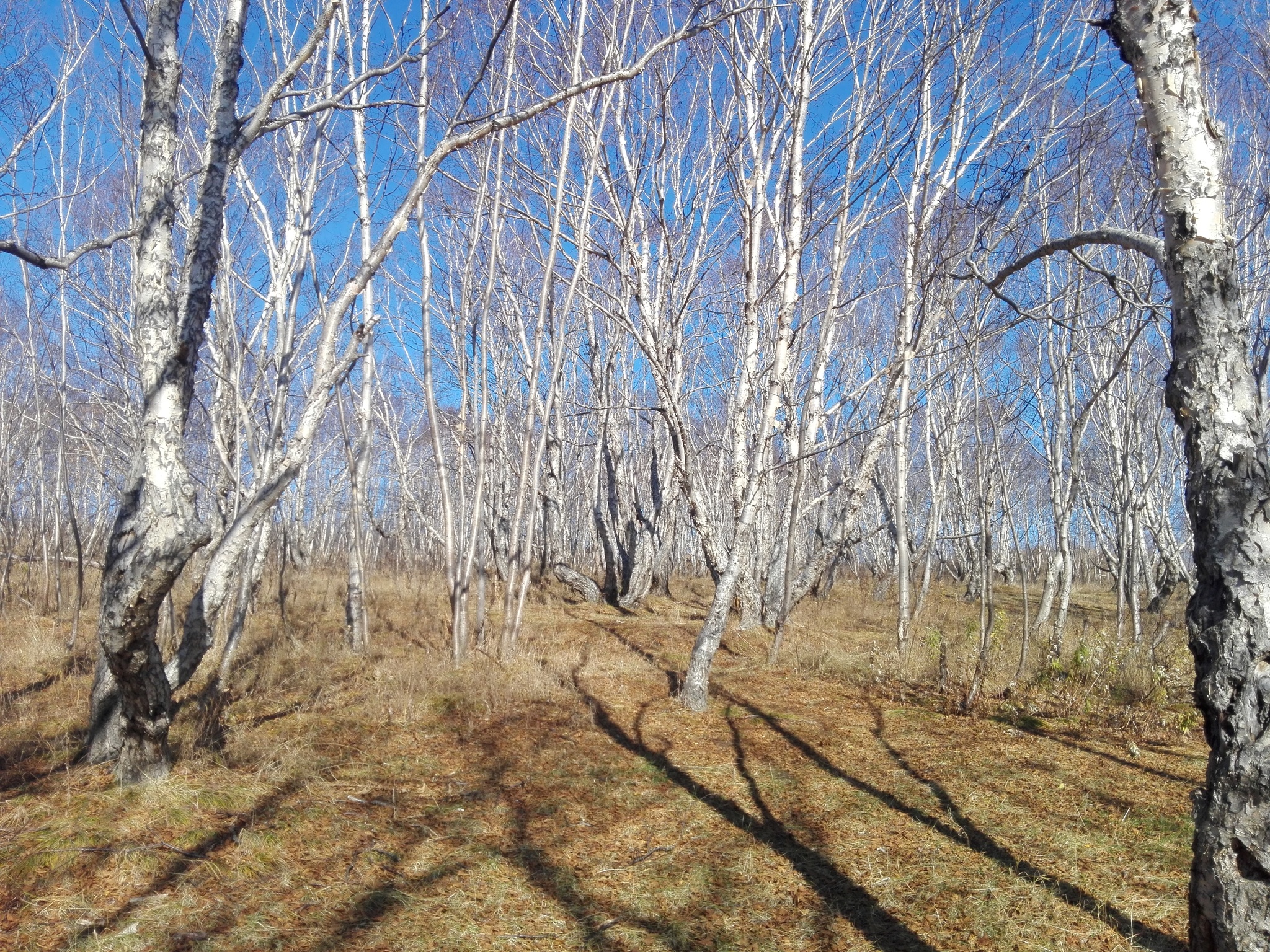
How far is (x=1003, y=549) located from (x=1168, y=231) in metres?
25.5

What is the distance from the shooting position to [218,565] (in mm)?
4434

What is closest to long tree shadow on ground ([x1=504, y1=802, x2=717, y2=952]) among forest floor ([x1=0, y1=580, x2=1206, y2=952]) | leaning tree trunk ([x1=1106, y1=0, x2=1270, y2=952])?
forest floor ([x1=0, y1=580, x2=1206, y2=952])

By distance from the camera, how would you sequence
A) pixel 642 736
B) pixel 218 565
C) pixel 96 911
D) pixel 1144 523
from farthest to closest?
pixel 1144 523, pixel 642 736, pixel 218 565, pixel 96 911

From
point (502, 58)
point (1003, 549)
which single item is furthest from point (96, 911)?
point (1003, 549)

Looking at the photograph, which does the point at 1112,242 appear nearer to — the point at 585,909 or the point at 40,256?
the point at 585,909

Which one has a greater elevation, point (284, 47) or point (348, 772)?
point (284, 47)

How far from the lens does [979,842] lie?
3758mm

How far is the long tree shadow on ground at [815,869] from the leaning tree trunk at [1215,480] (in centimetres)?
127

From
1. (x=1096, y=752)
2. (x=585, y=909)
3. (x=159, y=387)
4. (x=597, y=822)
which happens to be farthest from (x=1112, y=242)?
(x=1096, y=752)

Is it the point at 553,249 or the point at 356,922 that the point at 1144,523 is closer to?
the point at 553,249

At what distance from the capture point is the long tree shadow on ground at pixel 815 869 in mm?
2957

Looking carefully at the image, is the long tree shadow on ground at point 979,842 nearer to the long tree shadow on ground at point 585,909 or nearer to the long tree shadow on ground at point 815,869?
the long tree shadow on ground at point 815,869

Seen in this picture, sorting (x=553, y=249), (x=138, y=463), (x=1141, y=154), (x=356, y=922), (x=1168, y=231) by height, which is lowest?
(x=356, y=922)

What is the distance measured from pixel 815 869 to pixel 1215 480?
248 cm
